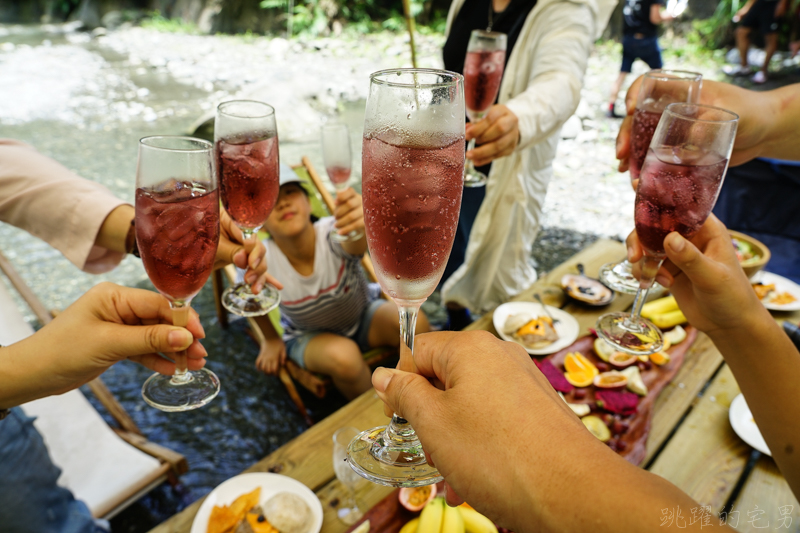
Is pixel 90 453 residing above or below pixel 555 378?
below

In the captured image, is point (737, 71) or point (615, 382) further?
point (737, 71)

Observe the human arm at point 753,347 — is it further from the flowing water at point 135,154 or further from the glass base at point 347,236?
the glass base at point 347,236

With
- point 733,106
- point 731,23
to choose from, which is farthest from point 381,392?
point 731,23

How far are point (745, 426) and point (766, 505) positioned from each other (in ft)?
0.94

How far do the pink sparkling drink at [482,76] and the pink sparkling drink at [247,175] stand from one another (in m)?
1.19

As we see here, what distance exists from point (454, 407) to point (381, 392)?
0.16 meters

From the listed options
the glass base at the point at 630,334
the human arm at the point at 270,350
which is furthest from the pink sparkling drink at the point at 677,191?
the human arm at the point at 270,350

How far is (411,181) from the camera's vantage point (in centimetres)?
87

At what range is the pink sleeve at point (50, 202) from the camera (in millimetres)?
1574

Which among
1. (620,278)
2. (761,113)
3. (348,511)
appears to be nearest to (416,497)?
(348,511)

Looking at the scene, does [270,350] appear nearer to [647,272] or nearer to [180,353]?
[180,353]

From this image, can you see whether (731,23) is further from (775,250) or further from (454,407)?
(454,407)

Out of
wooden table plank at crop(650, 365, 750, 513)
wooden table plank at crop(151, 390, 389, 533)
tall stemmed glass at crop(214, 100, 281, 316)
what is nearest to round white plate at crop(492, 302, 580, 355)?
wooden table plank at crop(650, 365, 750, 513)

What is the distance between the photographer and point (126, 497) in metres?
2.24
